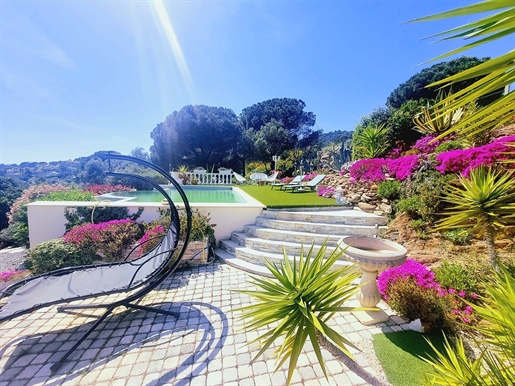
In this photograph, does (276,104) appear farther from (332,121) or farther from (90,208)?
(90,208)

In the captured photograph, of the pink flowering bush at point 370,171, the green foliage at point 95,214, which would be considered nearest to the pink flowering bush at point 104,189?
the green foliage at point 95,214

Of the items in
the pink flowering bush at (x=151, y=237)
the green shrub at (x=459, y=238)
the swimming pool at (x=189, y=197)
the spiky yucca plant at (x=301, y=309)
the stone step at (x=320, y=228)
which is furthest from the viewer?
the swimming pool at (x=189, y=197)

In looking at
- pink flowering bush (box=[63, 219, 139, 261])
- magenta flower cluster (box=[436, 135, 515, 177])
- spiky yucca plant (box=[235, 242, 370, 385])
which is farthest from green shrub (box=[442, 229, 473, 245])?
pink flowering bush (box=[63, 219, 139, 261])

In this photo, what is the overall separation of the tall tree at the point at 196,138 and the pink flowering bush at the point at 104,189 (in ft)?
48.3

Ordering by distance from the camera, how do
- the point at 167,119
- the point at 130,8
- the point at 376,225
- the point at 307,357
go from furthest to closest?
the point at 167,119 < the point at 130,8 < the point at 376,225 < the point at 307,357

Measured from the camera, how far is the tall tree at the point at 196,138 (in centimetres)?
2605

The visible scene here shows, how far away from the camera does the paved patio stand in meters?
2.22

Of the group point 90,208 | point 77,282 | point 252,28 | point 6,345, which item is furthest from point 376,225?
point 252,28

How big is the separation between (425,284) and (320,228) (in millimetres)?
2724

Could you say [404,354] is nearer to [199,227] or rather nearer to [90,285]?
[90,285]

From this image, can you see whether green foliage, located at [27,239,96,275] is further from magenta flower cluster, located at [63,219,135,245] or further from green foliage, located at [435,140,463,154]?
green foliage, located at [435,140,463,154]

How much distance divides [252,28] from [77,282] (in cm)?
974

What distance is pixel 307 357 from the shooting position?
7.97 ft

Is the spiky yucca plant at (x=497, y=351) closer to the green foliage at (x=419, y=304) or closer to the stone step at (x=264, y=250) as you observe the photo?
the green foliage at (x=419, y=304)
